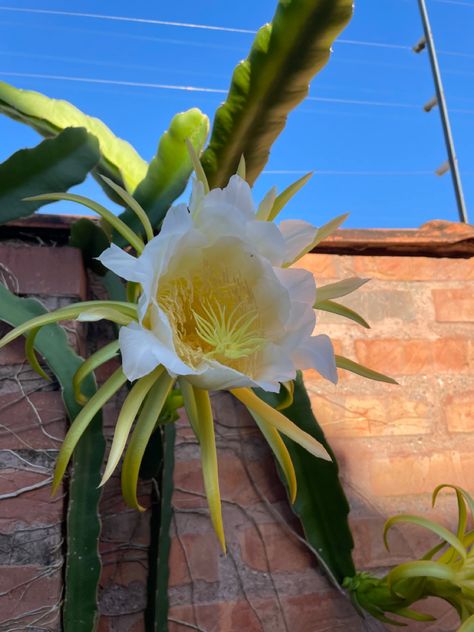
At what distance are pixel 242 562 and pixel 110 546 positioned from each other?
0.18 meters

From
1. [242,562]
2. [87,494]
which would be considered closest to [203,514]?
[242,562]

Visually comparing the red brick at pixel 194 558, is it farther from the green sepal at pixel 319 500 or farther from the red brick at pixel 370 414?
the red brick at pixel 370 414

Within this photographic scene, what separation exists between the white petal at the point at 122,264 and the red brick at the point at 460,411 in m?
0.67

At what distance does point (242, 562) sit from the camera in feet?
2.75

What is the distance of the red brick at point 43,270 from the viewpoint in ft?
→ 2.60

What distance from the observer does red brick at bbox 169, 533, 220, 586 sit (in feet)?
2.64

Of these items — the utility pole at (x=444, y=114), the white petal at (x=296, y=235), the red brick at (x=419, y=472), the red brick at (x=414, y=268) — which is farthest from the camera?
the utility pole at (x=444, y=114)

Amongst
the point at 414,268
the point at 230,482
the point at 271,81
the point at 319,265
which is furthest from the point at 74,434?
the point at 414,268

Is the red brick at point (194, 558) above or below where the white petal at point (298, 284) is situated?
below

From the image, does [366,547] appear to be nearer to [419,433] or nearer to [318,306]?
Answer: [419,433]

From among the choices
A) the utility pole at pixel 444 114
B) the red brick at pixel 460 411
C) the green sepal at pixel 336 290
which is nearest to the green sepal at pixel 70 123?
the green sepal at pixel 336 290

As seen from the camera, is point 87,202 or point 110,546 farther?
point 110,546

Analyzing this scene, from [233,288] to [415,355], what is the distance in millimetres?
536

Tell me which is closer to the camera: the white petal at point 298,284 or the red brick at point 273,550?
the white petal at point 298,284
